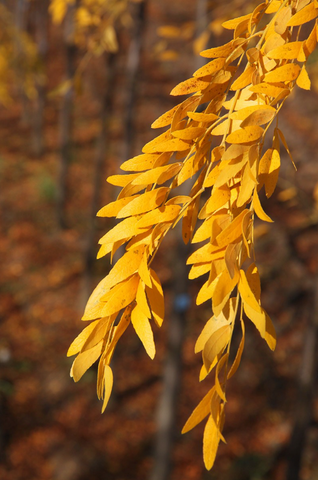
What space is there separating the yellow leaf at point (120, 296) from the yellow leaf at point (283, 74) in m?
0.43

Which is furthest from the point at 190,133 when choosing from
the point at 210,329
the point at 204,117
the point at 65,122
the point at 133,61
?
the point at 65,122

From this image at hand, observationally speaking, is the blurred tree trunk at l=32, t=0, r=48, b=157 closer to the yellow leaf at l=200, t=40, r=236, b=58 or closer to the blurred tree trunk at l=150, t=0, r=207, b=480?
the blurred tree trunk at l=150, t=0, r=207, b=480

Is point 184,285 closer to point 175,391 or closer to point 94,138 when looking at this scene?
point 175,391

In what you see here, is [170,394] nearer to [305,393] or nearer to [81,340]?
[305,393]

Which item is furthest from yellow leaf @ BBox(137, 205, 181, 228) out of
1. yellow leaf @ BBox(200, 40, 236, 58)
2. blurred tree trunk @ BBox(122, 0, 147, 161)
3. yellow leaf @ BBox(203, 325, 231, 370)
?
blurred tree trunk @ BBox(122, 0, 147, 161)

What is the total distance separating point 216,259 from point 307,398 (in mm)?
4727

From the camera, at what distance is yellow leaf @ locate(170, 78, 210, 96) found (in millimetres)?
869

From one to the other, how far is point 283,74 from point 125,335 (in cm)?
851

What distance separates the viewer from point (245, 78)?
0.87 meters

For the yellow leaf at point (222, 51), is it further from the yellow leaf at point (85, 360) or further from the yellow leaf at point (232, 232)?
the yellow leaf at point (85, 360)

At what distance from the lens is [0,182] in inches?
517

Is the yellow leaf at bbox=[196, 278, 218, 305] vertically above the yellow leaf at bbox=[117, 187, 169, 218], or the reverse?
the yellow leaf at bbox=[117, 187, 169, 218]

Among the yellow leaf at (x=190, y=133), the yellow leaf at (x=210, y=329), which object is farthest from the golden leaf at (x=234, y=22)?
Answer: the yellow leaf at (x=210, y=329)

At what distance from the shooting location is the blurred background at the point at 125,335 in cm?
569
